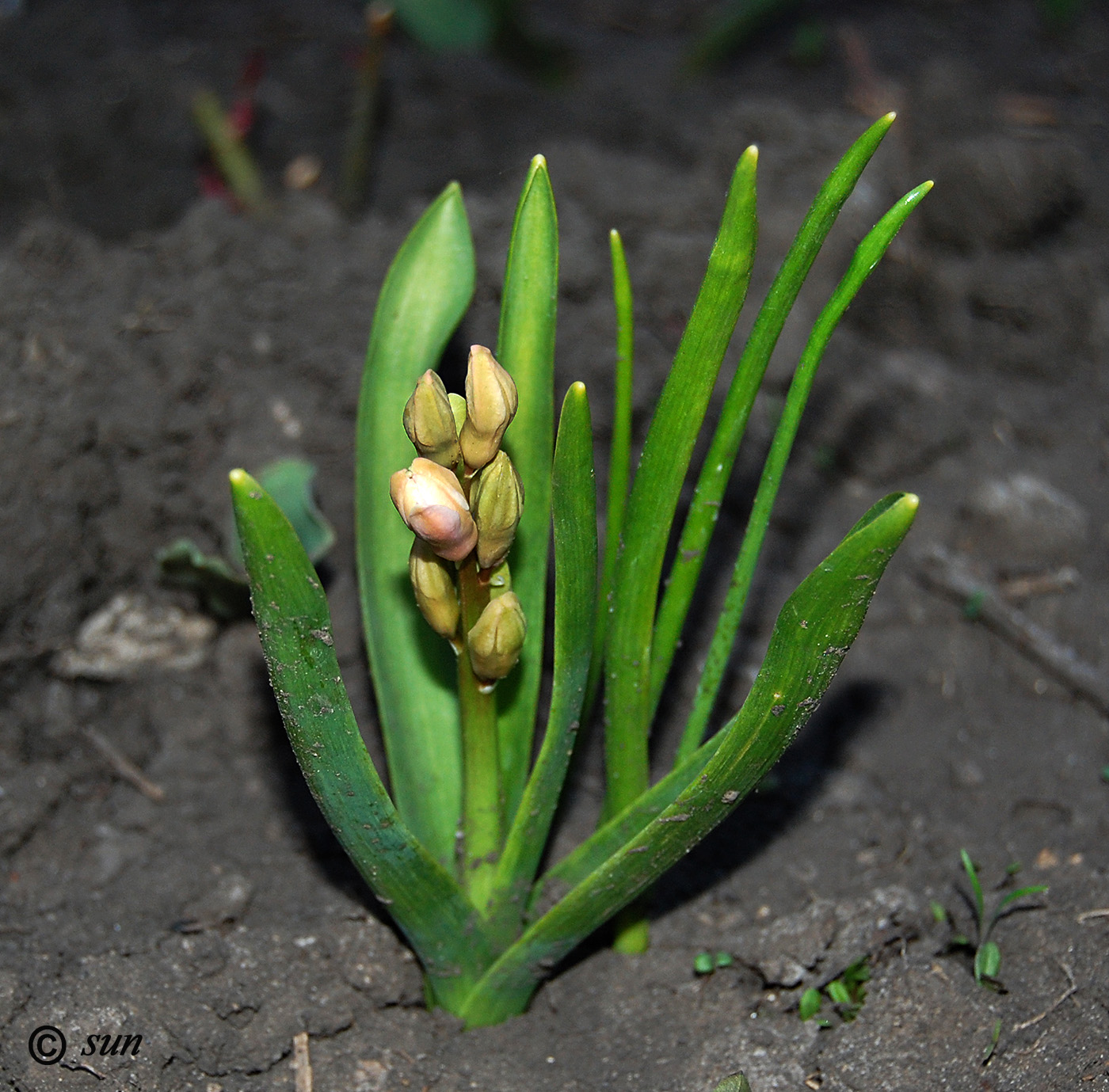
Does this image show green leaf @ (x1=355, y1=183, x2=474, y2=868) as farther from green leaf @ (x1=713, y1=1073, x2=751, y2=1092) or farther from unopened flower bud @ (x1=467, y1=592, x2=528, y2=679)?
green leaf @ (x1=713, y1=1073, x2=751, y2=1092)

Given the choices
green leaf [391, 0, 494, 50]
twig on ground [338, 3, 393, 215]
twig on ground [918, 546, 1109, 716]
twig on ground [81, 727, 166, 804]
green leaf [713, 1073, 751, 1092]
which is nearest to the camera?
green leaf [713, 1073, 751, 1092]

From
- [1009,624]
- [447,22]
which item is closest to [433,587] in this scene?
[1009,624]

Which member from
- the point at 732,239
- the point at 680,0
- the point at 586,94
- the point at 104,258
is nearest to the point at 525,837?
the point at 732,239

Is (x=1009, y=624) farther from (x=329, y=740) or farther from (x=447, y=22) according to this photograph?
(x=447, y=22)

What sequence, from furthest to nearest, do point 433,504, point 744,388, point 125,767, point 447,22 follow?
1. point 447,22
2. point 125,767
3. point 744,388
4. point 433,504

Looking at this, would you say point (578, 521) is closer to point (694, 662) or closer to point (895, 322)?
point (694, 662)

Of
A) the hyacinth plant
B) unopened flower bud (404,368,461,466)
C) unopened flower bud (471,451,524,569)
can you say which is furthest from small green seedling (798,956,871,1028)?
unopened flower bud (404,368,461,466)
